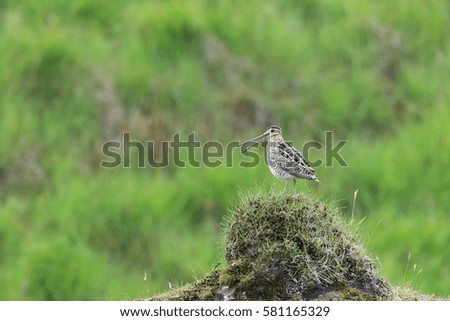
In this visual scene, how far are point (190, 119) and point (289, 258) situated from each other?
6947 millimetres

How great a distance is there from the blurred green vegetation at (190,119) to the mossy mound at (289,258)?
4.65 metres

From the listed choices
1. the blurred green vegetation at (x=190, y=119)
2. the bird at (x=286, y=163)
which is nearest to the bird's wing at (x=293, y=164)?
the bird at (x=286, y=163)

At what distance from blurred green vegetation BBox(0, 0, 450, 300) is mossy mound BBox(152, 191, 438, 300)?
4.65 meters

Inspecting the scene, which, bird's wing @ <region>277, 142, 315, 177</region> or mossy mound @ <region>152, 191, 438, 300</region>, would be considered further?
bird's wing @ <region>277, 142, 315, 177</region>

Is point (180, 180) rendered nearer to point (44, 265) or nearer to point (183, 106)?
point (183, 106)

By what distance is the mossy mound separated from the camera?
23.2ft

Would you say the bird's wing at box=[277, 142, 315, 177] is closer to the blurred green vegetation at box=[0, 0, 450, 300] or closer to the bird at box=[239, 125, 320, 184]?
the bird at box=[239, 125, 320, 184]

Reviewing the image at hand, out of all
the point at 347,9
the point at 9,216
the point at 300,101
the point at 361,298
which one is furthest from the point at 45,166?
the point at 361,298

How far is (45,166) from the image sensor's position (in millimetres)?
13273

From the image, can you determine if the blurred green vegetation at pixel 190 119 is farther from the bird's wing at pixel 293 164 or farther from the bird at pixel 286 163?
the bird's wing at pixel 293 164

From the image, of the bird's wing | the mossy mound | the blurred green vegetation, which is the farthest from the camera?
the blurred green vegetation

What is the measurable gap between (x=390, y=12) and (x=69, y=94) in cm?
508

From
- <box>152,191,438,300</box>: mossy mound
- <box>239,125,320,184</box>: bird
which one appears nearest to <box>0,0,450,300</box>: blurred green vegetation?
<box>239,125,320,184</box>: bird
